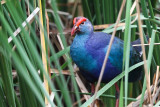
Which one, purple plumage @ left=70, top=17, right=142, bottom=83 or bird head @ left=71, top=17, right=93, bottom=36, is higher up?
bird head @ left=71, top=17, right=93, bottom=36

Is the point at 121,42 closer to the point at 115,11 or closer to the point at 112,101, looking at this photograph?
the point at 115,11

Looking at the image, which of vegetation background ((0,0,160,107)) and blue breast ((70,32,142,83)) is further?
blue breast ((70,32,142,83))

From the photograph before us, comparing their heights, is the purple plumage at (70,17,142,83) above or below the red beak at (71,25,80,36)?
below

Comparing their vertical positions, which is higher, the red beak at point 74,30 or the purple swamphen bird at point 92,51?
the red beak at point 74,30

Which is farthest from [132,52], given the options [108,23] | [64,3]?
[64,3]

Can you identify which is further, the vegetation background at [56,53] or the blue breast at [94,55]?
the blue breast at [94,55]
